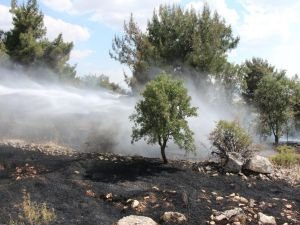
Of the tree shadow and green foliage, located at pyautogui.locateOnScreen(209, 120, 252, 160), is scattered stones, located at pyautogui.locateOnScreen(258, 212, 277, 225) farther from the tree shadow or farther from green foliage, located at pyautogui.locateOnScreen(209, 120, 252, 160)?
green foliage, located at pyautogui.locateOnScreen(209, 120, 252, 160)

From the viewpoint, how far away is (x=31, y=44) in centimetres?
3020

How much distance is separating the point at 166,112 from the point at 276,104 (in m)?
13.5

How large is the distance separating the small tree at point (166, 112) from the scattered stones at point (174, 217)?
4.25 m

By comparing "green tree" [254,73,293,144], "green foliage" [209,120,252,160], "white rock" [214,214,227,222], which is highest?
"green tree" [254,73,293,144]

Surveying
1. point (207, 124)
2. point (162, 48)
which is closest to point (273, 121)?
point (207, 124)

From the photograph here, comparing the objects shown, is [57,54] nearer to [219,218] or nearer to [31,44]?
[31,44]

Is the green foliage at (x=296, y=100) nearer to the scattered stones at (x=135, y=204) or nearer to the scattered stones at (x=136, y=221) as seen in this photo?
the scattered stones at (x=135, y=204)

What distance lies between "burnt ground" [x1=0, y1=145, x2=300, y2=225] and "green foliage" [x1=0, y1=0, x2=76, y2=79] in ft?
60.1

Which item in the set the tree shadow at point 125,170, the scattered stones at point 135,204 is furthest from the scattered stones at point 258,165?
the scattered stones at point 135,204

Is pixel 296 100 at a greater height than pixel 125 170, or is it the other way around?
pixel 296 100

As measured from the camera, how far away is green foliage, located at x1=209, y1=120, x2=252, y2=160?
1353 centimetres

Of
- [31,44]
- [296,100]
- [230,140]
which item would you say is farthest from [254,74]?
[230,140]

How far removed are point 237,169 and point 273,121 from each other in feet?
43.1

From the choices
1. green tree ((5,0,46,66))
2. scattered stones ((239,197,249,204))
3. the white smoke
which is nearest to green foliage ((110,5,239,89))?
the white smoke
